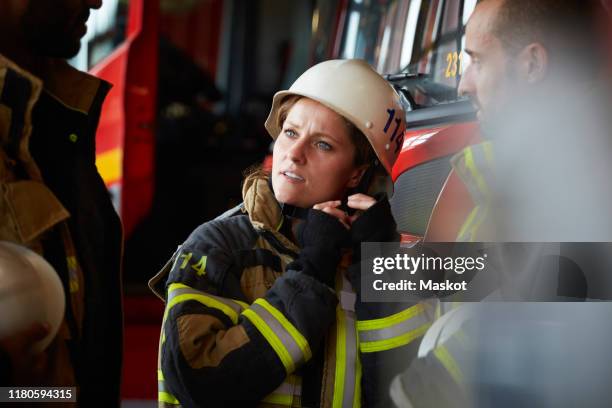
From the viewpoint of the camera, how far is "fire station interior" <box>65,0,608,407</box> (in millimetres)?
1776

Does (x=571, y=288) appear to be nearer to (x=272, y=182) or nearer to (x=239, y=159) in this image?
(x=272, y=182)

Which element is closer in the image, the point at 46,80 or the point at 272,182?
the point at 46,80

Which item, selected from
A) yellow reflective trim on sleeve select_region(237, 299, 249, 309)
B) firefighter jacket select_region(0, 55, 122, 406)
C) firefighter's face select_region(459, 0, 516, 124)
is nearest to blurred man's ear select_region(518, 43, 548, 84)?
firefighter's face select_region(459, 0, 516, 124)

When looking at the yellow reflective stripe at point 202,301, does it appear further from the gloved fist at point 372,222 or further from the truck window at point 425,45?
the truck window at point 425,45

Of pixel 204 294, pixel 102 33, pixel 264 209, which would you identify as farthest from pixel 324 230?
pixel 102 33

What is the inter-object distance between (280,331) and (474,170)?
1.81 feet

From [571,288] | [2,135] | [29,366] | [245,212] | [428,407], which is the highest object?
[2,135]

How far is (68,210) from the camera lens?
1.49 meters

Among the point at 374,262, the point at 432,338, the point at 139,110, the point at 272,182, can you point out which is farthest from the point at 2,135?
the point at 139,110

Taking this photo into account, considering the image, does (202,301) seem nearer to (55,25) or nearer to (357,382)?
(357,382)

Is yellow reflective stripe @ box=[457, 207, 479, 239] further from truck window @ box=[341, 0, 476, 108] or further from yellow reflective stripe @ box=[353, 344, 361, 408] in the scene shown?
yellow reflective stripe @ box=[353, 344, 361, 408]

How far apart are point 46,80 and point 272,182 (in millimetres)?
451

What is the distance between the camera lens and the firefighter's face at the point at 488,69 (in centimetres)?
169

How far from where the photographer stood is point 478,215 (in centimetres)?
171
